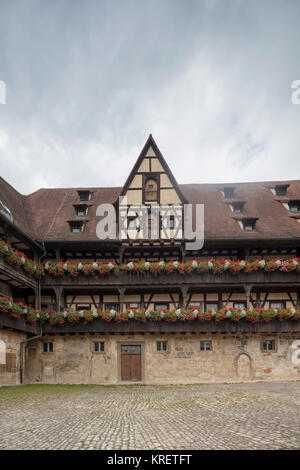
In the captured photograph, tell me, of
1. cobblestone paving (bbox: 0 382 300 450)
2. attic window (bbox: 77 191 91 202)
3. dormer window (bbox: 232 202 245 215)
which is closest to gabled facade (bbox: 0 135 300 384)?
dormer window (bbox: 232 202 245 215)

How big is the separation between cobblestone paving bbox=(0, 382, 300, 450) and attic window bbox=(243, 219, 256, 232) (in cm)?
1124

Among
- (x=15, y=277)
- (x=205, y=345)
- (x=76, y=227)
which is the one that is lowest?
(x=205, y=345)

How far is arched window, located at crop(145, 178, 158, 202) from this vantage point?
2233 cm

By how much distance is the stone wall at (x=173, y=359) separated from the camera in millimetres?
19922

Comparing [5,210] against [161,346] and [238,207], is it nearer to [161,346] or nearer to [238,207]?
[161,346]

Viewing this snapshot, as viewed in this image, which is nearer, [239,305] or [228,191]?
[239,305]

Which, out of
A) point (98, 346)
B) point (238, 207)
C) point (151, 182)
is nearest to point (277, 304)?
point (238, 207)

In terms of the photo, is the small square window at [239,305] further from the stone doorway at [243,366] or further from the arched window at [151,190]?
the arched window at [151,190]

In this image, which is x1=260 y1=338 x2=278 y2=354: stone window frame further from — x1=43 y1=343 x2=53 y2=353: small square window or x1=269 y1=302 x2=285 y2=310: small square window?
x1=43 y1=343 x2=53 y2=353: small square window

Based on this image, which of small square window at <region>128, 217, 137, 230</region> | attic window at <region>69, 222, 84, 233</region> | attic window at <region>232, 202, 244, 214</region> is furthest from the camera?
attic window at <region>232, 202, 244, 214</region>

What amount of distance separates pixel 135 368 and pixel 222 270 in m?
7.52

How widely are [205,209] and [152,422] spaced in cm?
1737

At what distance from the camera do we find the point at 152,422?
8.59 m

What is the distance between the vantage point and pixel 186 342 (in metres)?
20.4
